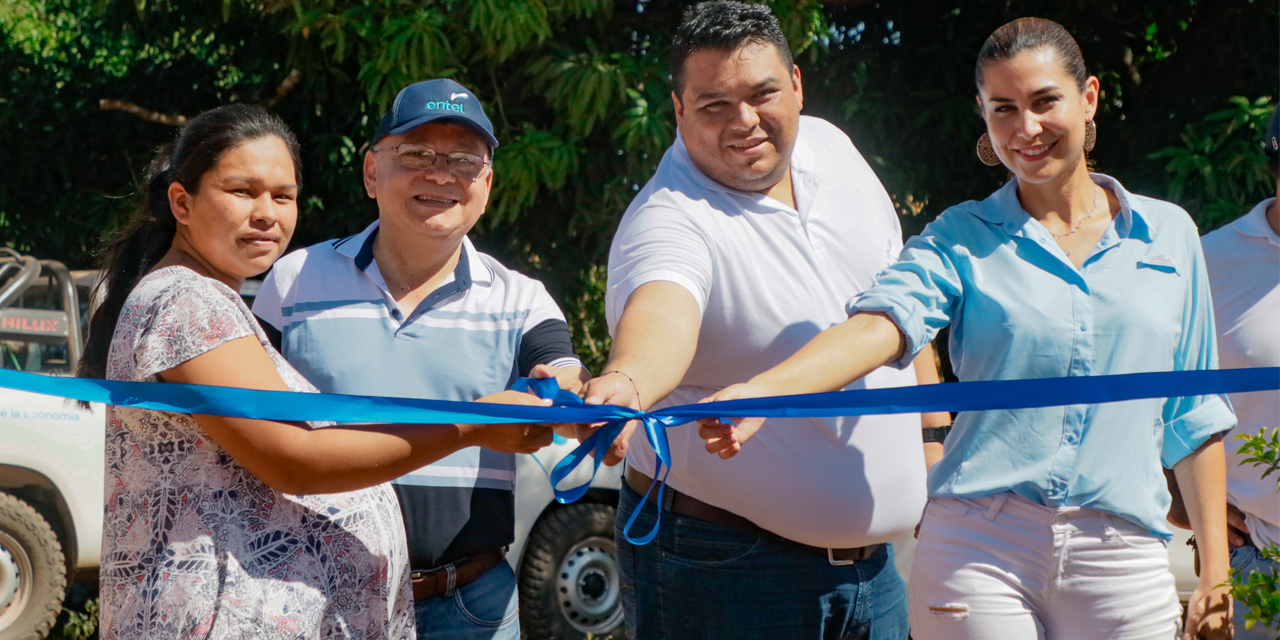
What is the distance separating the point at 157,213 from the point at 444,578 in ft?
3.17

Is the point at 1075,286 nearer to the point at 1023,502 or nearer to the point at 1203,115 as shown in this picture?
the point at 1023,502

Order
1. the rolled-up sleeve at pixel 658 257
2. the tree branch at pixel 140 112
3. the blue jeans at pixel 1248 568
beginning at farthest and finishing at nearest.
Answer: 1. the tree branch at pixel 140 112
2. the blue jeans at pixel 1248 568
3. the rolled-up sleeve at pixel 658 257

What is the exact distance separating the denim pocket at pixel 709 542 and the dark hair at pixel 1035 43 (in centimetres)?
114

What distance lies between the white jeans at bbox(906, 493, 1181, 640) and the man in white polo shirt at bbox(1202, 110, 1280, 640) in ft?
2.65

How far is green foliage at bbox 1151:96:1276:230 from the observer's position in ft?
19.3

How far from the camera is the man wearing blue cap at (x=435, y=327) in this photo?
2420 mm

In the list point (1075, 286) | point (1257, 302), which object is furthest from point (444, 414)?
point (1257, 302)

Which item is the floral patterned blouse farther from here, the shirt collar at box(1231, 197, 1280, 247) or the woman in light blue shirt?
the shirt collar at box(1231, 197, 1280, 247)

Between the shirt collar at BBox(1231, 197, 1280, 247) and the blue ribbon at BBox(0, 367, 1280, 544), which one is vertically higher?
the shirt collar at BBox(1231, 197, 1280, 247)

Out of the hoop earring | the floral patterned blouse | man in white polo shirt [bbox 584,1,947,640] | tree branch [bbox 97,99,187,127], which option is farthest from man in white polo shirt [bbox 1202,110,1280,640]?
tree branch [bbox 97,99,187,127]

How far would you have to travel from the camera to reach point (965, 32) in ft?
22.5

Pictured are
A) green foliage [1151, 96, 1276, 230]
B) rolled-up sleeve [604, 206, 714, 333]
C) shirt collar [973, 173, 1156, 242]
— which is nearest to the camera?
rolled-up sleeve [604, 206, 714, 333]

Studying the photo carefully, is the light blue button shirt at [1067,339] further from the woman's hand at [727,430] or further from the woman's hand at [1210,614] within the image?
the woman's hand at [727,430]

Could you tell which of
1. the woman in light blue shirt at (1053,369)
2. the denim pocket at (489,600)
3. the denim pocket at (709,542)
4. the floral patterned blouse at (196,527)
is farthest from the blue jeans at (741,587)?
the floral patterned blouse at (196,527)
